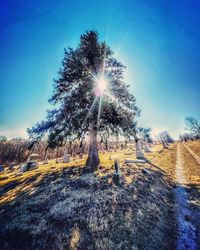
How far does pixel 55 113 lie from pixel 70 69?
463 centimetres

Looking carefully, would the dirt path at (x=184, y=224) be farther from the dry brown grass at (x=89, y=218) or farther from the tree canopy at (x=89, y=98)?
the tree canopy at (x=89, y=98)

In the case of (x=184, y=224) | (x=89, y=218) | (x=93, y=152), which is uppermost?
(x=93, y=152)

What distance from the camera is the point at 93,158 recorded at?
477 inches

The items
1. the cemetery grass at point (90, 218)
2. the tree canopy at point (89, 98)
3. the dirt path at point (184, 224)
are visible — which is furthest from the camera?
the tree canopy at point (89, 98)

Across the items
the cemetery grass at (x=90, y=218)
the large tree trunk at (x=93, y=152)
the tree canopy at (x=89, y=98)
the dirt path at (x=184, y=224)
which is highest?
the tree canopy at (x=89, y=98)

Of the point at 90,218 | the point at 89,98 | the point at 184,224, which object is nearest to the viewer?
the point at 90,218

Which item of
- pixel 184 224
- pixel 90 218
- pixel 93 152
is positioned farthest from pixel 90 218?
pixel 93 152

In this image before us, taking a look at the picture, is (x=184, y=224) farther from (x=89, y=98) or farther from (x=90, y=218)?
(x=89, y=98)

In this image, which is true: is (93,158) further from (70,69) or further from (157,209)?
(70,69)

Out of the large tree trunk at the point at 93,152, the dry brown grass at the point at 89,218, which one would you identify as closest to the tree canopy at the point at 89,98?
the large tree trunk at the point at 93,152

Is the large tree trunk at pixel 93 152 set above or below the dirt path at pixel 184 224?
above

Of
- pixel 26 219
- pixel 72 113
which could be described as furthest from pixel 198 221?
pixel 72 113

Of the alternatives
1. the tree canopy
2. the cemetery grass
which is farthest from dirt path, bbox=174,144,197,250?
the tree canopy

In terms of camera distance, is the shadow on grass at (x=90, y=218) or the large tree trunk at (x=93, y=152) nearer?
the shadow on grass at (x=90, y=218)
